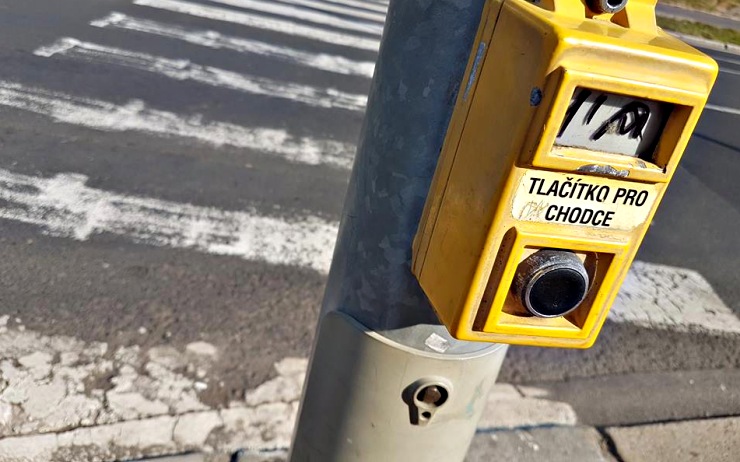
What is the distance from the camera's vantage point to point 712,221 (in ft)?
19.1

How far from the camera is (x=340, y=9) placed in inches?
420

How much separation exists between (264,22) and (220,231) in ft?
17.4

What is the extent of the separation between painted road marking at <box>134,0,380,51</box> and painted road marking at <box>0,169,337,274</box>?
4.59 m

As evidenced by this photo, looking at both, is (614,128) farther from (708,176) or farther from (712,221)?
(708,176)

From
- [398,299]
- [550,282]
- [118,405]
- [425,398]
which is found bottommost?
[118,405]

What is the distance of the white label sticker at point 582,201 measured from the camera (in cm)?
110

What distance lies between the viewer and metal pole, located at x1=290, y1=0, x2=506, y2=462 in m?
1.33

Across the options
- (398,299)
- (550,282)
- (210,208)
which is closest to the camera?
(550,282)

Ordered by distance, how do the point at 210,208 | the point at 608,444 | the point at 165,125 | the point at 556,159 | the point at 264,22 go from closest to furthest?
the point at 556,159 → the point at 608,444 → the point at 210,208 → the point at 165,125 → the point at 264,22

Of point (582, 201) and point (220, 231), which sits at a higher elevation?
point (582, 201)

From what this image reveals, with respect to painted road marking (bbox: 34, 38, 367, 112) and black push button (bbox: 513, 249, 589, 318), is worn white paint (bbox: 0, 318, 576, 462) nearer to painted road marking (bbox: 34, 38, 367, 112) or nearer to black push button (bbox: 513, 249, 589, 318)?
black push button (bbox: 513, 249, 589, 318)

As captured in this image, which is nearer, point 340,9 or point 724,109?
point 724,109

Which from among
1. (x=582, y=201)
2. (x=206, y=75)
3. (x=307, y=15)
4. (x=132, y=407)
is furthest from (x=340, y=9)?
(x=582, y=201)

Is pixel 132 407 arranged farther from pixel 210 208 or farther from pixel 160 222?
pixel 210 208
